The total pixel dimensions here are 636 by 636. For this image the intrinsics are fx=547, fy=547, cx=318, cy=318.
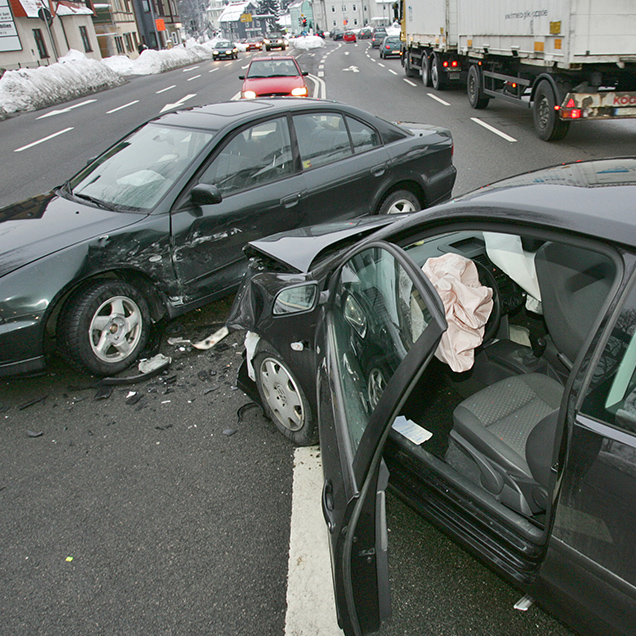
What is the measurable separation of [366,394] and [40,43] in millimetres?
51129

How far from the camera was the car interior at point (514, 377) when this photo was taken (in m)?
2.04

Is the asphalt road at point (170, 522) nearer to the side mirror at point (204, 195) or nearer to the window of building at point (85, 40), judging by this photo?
the side mirror at point (204, 195)

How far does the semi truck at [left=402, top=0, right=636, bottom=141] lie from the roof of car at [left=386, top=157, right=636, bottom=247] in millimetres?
7194

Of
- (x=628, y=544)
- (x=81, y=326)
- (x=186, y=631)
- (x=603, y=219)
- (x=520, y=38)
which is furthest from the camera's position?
(x=520, y=38)

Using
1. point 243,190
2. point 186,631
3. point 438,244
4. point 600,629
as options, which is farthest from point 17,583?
point 243,190

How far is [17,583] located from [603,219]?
2.77 meters

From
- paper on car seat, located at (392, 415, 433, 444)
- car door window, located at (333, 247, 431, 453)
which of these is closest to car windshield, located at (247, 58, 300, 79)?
car door window, located at (333, 247, 431, 453)

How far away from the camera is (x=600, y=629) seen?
164 cm

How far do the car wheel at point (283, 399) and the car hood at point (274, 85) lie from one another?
12.5m

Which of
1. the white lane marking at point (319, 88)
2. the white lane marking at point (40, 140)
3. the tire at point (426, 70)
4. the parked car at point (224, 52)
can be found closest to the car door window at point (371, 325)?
the white lane marking at point (40, 140)

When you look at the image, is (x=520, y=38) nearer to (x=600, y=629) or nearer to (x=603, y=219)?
(x=603, y=219)

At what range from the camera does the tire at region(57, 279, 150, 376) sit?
12.2 feet

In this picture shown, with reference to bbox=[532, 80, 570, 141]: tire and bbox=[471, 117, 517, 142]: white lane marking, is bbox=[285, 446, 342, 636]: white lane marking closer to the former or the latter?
bbox=[532, 80, 570, 141]: tire

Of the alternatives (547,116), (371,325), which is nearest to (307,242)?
(371,325)
